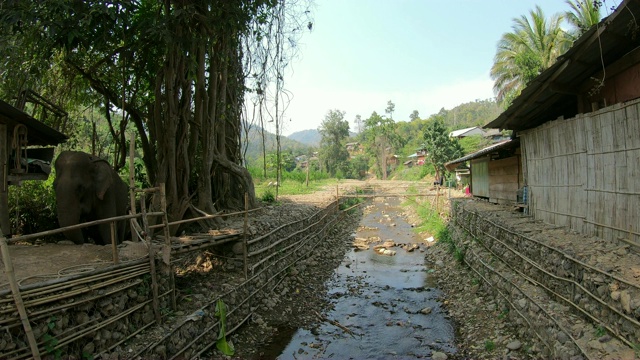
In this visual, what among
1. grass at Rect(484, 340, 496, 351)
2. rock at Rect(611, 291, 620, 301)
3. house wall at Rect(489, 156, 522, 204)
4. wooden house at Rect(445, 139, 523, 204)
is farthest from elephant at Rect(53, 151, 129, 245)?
house wall at Rect(489, 156, 522, 204)

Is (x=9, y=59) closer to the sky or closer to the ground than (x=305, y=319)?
closer to the sky

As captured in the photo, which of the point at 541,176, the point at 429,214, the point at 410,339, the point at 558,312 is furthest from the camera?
the point at 429,214

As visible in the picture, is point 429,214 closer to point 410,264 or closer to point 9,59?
point 410,264

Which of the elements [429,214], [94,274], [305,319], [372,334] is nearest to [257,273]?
[305,319]

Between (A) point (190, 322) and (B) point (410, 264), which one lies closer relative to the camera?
(A) point (190, 322)

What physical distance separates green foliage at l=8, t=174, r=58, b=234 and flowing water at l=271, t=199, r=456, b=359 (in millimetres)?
5175

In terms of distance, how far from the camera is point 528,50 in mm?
21984

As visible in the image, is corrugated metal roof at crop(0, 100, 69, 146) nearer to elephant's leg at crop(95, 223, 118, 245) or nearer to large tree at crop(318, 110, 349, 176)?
elephant's leg at crop(95, 223, 118, 245)

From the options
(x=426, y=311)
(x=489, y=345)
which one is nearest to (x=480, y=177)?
(x=426, y=311)

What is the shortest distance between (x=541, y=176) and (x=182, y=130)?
785 cm

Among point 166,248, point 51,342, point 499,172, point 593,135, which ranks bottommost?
point 51,342

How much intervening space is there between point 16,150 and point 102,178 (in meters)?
1.58

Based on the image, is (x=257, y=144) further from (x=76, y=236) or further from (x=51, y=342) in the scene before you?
(x=51, y=342)

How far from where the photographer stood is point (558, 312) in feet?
18.2
